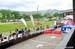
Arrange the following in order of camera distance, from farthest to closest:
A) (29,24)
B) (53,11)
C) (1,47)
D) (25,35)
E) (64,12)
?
(64,12)
(53,11)
(29,24)
(25,35)
(1,47)

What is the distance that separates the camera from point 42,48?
10.0 m

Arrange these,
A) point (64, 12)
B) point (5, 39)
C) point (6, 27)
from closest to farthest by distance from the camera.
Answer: point (5, 39) → point (6, 27) → point (64, 12)

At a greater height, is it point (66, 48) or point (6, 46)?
point (66, 48)

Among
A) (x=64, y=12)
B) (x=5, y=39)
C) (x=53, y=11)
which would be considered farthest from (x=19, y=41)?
(x=64, y=12)

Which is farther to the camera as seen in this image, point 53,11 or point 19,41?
point 53,11

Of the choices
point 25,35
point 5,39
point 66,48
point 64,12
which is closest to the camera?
point 66,48

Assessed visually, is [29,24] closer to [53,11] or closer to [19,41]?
[19,41]

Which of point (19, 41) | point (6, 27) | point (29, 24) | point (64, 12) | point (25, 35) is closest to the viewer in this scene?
point (19, 41)

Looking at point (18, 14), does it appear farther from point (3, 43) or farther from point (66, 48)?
point (66, 48)

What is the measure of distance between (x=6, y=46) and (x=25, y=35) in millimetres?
3337

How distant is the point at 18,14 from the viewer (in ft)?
58.5

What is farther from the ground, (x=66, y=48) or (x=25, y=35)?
(x=66, y=48)

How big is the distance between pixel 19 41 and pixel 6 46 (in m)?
1.76

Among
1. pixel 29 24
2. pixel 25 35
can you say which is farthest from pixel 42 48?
pixel 29 24
